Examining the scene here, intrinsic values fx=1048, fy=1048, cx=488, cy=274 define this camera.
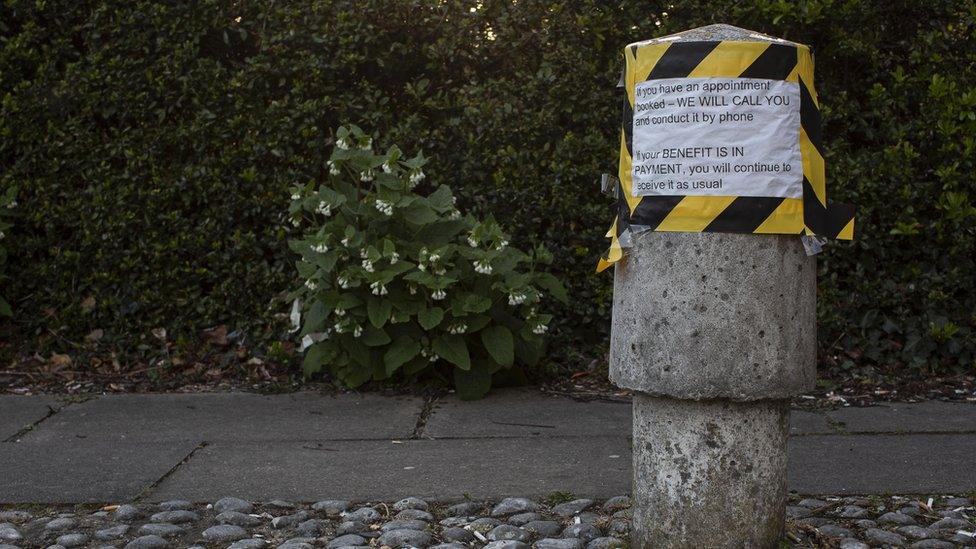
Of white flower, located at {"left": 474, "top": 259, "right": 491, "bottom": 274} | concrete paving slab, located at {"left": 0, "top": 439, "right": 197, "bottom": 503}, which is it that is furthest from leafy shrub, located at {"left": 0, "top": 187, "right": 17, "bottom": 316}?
white flower, located at {"left": 474, "top": 259, "right": 491, "bottom": 274}

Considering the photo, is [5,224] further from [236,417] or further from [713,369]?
[713,369]

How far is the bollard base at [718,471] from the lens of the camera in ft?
9.68

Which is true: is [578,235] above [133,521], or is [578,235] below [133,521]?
Answer: above

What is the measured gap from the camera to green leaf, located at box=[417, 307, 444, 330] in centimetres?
493

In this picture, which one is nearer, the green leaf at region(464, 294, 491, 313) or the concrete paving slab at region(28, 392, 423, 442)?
the concrete paving slab at region(28, 392, 423, 442)

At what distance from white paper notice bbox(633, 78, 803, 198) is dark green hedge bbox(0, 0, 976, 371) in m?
2.77

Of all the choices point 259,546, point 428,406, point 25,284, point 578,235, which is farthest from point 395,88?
point 259,546

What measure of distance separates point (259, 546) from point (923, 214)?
13.4 feet

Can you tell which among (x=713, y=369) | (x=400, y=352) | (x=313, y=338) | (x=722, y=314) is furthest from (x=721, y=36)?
(x=313, y=338)

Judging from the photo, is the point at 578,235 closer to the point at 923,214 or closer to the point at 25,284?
the point at 923,214

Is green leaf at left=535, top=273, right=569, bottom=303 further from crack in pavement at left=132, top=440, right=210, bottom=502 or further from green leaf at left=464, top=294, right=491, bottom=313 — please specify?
crack in pavement at left=132, top=440, right=210, bottom=502

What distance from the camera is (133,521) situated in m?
3.55

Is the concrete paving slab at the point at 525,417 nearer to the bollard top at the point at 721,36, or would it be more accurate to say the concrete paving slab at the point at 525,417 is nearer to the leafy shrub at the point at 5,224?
the bollard top at the point at 721,36

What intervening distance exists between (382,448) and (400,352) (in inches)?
30.5
